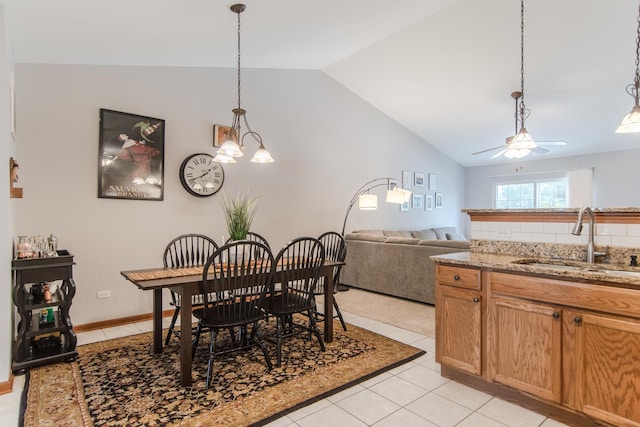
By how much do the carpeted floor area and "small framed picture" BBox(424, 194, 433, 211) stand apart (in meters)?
3.21

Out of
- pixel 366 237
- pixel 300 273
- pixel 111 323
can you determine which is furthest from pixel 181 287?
pixel 366 237

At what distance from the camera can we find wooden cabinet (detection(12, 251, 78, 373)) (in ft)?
8.38

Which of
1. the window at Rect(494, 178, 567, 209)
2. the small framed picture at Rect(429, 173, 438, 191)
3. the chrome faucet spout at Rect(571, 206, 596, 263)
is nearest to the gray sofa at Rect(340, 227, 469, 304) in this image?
the chrome faucet spout at Rect(571, 206, 596, 263)

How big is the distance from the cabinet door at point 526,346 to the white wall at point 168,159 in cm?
330

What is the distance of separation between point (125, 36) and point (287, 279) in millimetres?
2397

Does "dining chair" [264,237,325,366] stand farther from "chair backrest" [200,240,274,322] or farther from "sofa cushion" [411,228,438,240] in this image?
"sofa cushion" [411,228,438,240]

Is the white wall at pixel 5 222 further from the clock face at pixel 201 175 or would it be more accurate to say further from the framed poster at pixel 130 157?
the clock face at pixel 201 175

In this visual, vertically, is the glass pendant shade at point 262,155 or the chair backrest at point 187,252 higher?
the glass pendant shade at point 262,155

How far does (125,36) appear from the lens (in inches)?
113

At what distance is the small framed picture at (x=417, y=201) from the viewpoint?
7.34 meters

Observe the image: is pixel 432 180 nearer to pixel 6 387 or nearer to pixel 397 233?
pixel 397 233

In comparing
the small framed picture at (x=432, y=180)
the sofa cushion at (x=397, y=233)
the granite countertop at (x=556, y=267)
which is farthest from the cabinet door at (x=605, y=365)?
the small framed picture at (x=432, y=180)

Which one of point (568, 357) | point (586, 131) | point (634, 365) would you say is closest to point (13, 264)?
point (568, 357)

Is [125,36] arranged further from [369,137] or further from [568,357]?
[369,137]
